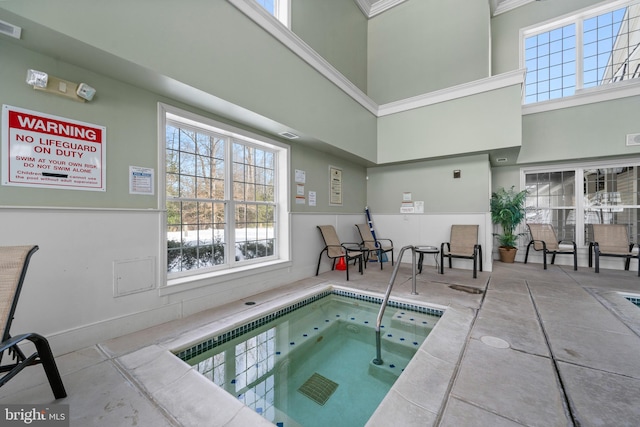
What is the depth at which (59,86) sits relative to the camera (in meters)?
2.08

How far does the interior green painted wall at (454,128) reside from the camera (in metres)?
4.51

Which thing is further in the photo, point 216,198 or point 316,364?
point 216,198

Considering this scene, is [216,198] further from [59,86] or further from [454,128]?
[454,128]

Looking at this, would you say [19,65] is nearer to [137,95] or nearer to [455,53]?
[137,95]

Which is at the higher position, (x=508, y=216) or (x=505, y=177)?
(x=505, y=177)

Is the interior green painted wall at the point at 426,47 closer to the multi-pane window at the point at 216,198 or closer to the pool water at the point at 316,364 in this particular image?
the multi-pane window at the point at 216,198

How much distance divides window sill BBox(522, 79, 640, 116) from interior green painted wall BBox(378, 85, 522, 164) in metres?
1.99

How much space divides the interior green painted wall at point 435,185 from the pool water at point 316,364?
10.2 ft

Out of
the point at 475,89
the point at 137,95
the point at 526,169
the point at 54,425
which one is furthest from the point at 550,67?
the point at 54,425

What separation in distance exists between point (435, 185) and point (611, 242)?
133 inches

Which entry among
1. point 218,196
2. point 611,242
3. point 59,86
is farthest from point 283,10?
point 611,242

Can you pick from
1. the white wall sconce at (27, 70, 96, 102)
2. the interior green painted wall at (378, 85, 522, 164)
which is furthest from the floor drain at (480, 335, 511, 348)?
the white wall sconce at (27, 70, 96, 102)

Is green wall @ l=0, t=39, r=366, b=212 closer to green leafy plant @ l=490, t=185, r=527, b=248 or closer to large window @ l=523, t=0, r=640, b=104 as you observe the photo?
green leafy plant @ l=490, t=185, r=527, b=248

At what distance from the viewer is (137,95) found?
99.3 inches
